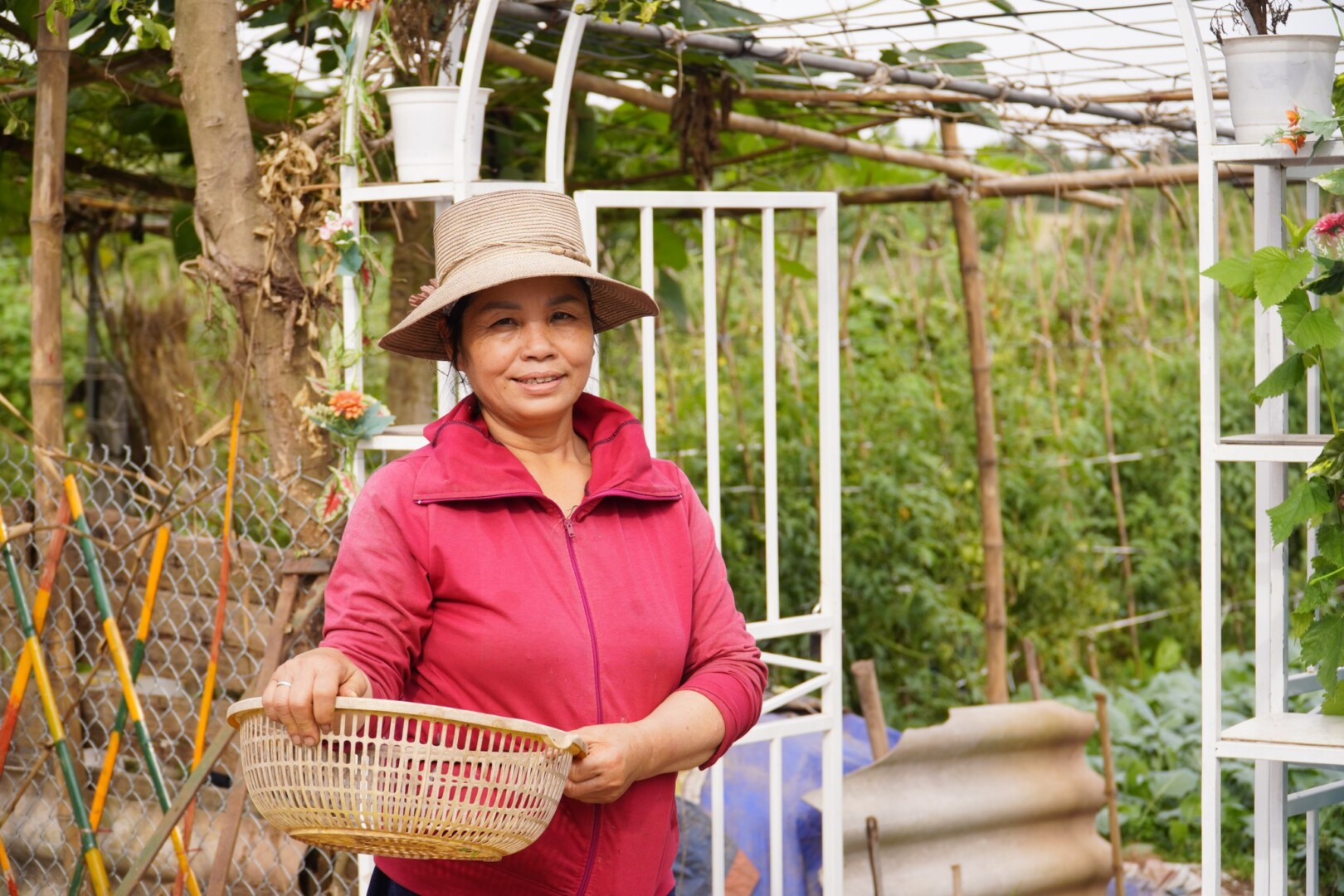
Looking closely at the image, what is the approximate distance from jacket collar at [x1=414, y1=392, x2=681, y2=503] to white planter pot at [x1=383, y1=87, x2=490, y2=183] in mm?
1022

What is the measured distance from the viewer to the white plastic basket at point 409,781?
1.39 m

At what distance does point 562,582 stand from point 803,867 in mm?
2293

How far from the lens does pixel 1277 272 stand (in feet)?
6.91

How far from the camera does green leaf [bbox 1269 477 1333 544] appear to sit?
84.7 inches

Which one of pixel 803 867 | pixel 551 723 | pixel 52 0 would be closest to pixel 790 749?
pixel 803 867

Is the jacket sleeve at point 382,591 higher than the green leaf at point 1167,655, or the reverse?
the jacket sleeve at point 382,591

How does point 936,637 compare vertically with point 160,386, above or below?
below

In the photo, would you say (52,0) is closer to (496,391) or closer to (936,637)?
(496,391)

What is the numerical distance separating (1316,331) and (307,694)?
1.65 metres

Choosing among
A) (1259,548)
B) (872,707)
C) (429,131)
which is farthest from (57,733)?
(1259,548)

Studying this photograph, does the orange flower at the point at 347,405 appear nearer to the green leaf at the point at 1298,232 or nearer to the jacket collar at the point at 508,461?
the jacket collar at the point at 508,461

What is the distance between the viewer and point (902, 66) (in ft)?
12.2

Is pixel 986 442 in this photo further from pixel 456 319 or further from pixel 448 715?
pixel 448 715

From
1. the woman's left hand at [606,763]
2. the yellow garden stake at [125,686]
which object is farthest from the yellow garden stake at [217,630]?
the woman's left hand at [606,763]
